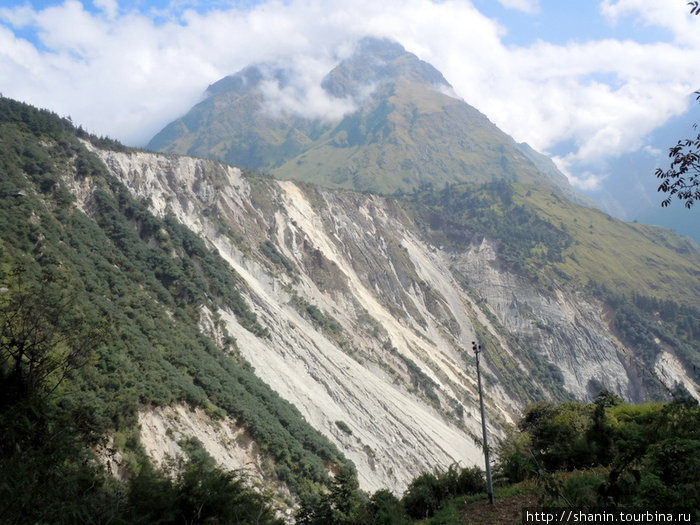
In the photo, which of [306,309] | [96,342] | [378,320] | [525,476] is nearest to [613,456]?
[525,476]

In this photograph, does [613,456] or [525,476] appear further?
[525,476]

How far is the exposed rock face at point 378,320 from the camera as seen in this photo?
45.8 metres

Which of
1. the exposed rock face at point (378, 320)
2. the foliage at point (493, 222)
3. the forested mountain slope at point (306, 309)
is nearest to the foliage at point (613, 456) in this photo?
the forested mountain slope at point (306, 309)

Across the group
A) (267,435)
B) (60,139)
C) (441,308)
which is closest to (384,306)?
(441,308)

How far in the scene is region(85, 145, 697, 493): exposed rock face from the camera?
4575 centimetres

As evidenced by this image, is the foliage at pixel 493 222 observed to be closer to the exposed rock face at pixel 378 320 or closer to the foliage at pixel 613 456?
the exposed rock face at pixel 378 320

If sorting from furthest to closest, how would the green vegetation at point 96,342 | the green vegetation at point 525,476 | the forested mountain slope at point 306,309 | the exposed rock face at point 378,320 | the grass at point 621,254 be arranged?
the grass at point 621,254 → the exposed rock face at point 378,320 → the forested mountain slope at point 306,309 → the green vegetation at point 525,476 → the green vegetation at point 96,342

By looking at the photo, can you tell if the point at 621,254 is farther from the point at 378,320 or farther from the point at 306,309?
the point at 306,309

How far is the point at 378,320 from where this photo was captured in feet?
222

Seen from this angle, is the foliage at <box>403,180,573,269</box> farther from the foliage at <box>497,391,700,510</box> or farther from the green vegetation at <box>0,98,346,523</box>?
the foliage at <box>497,391,700,510</box>

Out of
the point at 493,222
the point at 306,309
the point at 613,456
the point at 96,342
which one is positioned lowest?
the point at 613,456

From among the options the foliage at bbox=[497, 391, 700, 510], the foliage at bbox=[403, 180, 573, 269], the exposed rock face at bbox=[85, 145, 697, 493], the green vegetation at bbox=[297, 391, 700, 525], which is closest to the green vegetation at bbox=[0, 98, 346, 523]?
the green vegetation at bbox=[297, 391, 700, 525]

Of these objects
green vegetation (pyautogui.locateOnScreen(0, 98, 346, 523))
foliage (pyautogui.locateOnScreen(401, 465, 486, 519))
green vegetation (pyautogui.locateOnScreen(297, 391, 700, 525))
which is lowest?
foliage (pyautogui.locateOnScreen(401, 465, 486, 519))

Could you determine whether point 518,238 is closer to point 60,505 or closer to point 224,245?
point 224,245
